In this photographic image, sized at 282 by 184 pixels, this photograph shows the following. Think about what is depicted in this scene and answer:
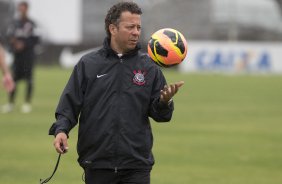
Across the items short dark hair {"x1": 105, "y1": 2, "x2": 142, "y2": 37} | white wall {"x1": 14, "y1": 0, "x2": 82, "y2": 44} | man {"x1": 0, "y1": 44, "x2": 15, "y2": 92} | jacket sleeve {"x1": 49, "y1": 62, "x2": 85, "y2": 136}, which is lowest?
white wall {"x1": 14, "y1": 0, "x2": 82, "y2": 44}

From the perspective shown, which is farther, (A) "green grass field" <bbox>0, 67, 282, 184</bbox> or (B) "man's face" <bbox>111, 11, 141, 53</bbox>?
(A) "green grass field" <bbox>0, 67, 282, 184</bbox>

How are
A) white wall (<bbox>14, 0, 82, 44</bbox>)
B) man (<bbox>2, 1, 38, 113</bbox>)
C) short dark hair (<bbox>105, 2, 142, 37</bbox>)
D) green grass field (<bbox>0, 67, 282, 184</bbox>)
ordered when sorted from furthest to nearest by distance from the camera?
white wall (<bbox>14, 0, 82, 44</bbox>) → man (<bbox>2, 1, 38, 113</bbox>) → green grass field (<bbox>0, 67, 282, 184</bbox>) → short dark hair (<bbox>105, 2, 142, 37</bbox>)

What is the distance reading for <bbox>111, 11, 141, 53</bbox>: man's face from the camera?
22.5ft

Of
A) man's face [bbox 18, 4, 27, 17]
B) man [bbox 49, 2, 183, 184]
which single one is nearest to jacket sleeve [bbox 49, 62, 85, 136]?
man [bbox 49, 2, 183, 184]

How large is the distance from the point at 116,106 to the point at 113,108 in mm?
29

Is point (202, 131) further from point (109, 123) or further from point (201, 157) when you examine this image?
point (109, 123)

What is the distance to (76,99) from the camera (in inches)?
271

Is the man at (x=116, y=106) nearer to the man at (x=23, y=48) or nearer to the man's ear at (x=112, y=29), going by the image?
the man's ear at (x=112, y=29)

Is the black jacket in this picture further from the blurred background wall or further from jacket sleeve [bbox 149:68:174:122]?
the blurred background wall

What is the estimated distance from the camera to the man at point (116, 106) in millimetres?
6770

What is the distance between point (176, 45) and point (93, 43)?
39421 millimetres

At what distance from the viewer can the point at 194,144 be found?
14859 millimetres

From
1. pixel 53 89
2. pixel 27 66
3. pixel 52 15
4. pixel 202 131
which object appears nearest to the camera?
pixel 202 131

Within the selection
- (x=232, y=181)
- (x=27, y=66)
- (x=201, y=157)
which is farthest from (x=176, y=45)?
(x=27, y=66)
